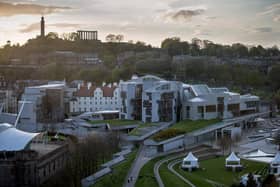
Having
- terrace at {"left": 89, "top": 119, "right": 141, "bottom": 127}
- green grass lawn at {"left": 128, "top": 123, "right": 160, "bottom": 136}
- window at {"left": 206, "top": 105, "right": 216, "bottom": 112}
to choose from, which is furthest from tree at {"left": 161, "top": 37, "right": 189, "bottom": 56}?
green grass lawn at {"left": 128, "top": 123, "right": 160, "bottom": 136}

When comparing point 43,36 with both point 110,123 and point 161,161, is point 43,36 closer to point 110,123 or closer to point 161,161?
point 110,123

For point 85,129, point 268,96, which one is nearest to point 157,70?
point 268,96

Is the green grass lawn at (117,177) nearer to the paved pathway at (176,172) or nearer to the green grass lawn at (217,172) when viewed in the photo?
the paved pathway at (176,172)

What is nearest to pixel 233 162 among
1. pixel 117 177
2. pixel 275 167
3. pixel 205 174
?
pixel 205 174

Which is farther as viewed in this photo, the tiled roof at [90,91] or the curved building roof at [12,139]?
the tiled roof at [90,91]

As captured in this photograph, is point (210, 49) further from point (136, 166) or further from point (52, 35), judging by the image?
point (136, 166)

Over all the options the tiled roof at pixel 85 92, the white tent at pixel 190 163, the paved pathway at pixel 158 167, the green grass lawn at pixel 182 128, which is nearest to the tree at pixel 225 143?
the paved pathway at pixel 158 167
